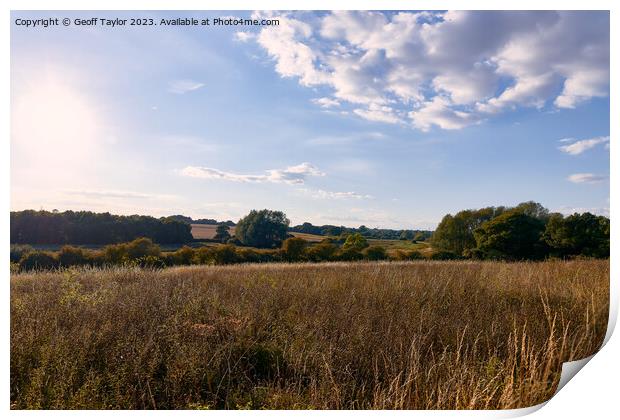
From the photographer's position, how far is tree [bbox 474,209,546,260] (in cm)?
802

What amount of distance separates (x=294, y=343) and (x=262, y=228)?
7.13ft

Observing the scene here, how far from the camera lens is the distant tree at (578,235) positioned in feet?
17.5

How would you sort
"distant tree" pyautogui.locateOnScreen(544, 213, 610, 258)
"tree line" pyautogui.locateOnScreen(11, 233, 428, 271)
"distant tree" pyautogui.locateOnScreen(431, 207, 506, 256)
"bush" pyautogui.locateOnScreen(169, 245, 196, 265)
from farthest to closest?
"distant tree" pyautogui.locateOnScreen(431, 207, 506, 256)
"bush" pyautogui.locateOnScreen(169, 245, 196, 265)
"tree line" pyautogui.locateOnScreen(11, 233, 428, 271)
"distant tree" pyautogui.locateOnScreen(544, 213, 610, 258)

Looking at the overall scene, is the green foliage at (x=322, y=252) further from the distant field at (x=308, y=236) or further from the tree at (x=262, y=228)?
the tree at (x=262, y=228)

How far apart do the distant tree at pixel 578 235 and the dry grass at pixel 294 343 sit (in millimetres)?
332

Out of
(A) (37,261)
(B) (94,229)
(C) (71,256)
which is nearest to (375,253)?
(B) (94,229)

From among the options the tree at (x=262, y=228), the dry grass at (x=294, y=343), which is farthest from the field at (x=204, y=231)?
the dry grass at (x=294, y=343)

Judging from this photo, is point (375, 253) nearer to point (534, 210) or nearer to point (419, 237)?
point (419, 237)

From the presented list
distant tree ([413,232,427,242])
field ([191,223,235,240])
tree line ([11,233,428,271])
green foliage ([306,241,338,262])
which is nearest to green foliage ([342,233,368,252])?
tree line ([11,233,428,271])

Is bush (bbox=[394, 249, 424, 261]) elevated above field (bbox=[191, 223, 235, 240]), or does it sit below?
below

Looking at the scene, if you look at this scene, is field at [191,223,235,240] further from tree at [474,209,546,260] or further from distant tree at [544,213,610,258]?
tree at [474,209,546,260]

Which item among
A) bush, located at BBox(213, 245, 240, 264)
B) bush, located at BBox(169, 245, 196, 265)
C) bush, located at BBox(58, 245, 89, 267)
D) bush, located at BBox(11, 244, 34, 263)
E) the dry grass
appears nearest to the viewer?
the dry grass

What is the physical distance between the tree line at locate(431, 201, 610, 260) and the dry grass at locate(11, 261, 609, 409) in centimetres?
55
